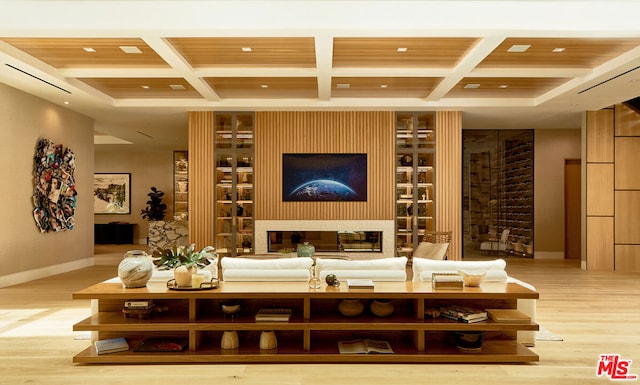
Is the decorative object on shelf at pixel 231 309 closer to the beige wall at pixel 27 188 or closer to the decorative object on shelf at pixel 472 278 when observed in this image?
the decorative object on shelf at pixel 472 278

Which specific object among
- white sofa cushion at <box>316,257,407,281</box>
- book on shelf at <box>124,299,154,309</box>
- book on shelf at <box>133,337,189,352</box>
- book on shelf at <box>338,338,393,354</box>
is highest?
white sofa cushion at <box>316,257,407,281</box>

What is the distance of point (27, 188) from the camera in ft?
26.7

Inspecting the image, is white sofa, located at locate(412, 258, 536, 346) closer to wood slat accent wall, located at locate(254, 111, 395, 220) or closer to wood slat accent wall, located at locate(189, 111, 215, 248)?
wood slat accent wall, located at locate(254, 111, 395, 220)

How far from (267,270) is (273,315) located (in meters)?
0.43

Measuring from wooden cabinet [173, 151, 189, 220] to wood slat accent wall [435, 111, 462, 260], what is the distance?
9.43 meters

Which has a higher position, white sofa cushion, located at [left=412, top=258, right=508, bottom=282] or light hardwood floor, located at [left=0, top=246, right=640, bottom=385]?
white sofa cushion, located at [left=412, top=258, right=508, bottom=282]

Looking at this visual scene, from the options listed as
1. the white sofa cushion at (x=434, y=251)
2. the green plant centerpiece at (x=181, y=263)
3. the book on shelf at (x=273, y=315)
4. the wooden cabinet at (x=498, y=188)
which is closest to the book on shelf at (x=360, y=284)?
A: the book on shelf at (x=273, y=315)

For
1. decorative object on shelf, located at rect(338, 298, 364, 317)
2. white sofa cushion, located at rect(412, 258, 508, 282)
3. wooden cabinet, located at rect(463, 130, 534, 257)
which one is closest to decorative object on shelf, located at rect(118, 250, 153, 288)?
decorative object on shelf, located at rect(338, 298, 364, 317)

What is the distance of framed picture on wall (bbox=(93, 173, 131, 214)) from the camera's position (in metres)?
16.5

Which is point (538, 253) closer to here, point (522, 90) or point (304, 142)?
point (522, 90)

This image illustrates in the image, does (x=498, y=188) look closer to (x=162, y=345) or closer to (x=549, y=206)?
(x=549, y=206)

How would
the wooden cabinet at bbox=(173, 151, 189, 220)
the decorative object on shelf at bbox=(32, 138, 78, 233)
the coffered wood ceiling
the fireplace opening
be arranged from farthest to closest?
the wooden cabinet at bbox=(173, 151, 189, 220) < the fireplace opening < the decorative object on shelf at bbox=(32, 138, 78, 233) < the coffered wood ceiling

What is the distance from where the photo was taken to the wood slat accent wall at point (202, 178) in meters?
9.58

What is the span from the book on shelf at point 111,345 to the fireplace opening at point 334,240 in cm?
562
